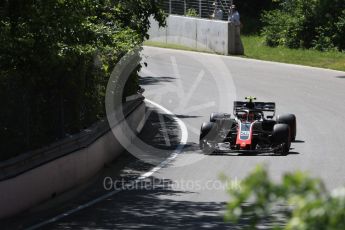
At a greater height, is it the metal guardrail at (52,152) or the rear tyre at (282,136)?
the metal guardrail at (52,152)

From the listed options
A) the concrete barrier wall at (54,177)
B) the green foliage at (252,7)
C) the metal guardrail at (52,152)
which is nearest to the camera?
the concrete barrier wall at (54,177)

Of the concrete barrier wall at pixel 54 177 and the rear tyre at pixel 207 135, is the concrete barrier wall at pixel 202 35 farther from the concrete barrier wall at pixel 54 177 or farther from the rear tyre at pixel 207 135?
the concrete barrier wall at pixel 54 177

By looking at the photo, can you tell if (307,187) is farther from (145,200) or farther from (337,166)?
(337,166)

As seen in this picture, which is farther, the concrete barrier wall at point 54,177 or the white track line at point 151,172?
the concrete barrier wall at point 54,177

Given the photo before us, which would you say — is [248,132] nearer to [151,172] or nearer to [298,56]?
[151,172]

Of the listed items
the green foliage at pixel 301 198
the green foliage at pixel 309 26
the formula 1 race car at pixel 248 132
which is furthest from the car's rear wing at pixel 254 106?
the green foliage at pixel 309 26

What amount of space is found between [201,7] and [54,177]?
31.8 meters

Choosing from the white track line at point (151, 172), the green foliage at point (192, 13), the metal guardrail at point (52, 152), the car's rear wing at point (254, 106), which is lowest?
the white track line at point (151, 172)

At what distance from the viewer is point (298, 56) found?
37062 mm

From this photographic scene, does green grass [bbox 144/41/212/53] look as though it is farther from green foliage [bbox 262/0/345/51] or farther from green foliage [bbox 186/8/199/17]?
green foliage [bbox 262/0/345/51]

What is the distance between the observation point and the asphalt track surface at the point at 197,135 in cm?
1191

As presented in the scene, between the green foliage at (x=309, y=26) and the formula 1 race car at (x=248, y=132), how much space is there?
21.3 metres

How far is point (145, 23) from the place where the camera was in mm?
23062

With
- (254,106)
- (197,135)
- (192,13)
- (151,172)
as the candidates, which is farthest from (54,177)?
(192,13)
